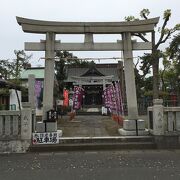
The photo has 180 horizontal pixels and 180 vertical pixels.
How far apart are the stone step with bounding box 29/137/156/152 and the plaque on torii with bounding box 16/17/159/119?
5.76 feet

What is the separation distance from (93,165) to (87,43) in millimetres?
7686

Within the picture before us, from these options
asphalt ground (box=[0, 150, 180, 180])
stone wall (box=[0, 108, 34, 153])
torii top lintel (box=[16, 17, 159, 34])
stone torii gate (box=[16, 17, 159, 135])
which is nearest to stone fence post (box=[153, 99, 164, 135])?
asphalt ground (box=[0, 150, 180, 180])

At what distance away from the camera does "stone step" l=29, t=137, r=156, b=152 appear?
13.9 metres

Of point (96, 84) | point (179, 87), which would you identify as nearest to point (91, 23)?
point (179, 87)

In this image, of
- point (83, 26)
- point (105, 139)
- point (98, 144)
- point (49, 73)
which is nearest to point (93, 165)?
point (98, 144)

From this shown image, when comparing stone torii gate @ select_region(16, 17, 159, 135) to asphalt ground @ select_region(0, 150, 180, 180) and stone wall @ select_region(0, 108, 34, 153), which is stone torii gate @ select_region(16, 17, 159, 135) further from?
asphalt ground @ select_region(0, 150, 180, 180)

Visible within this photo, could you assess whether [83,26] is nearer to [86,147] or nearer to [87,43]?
[87,43]

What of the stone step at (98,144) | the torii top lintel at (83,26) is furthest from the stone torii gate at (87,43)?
the stone step at (98,144)

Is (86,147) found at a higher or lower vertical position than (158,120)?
lower

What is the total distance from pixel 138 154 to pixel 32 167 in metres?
4.06

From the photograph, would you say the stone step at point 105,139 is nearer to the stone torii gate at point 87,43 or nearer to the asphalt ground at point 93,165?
the asphalt ground at point 93,165

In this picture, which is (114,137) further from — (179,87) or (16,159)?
(179,87)

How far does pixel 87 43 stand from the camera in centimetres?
1664

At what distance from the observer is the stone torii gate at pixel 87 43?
16.2m
